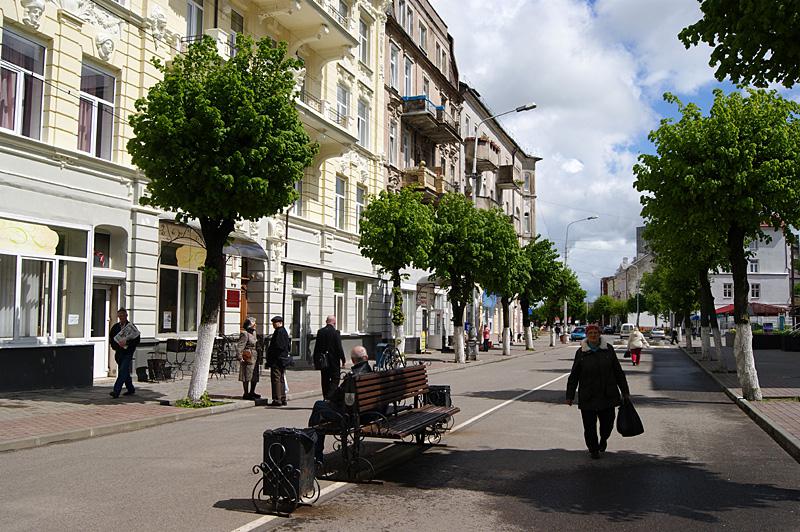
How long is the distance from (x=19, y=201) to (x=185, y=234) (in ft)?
18.9

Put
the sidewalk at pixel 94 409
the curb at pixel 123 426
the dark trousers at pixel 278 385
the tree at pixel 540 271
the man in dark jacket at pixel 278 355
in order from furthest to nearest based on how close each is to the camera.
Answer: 1. the tree at pixel 540 271
2. the dark trousers at pixel 278 385
3. the man in dark jacket at pixel 278 355
4. the sidewalk at pixel 94 409
5. the curb at pixel 123 426

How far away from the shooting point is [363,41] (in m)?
33.4

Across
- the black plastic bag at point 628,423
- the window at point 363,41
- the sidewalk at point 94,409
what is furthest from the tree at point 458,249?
the black plastic bag at point 628,423

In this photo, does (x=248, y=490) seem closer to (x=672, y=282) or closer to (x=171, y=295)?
(x=171, y=295)

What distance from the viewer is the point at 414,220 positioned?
85.3ft

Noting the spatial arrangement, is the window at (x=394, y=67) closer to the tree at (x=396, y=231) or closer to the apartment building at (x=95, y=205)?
the apartment building at (x=95, y=205)

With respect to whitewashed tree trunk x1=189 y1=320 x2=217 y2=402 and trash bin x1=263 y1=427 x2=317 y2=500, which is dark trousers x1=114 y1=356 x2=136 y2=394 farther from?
trash bin x1=263 y1=427 x2=317 y2=500

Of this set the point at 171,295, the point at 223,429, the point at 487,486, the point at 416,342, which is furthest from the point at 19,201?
the point at 416,342

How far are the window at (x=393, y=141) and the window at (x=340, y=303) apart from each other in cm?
825

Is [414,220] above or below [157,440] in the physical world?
above

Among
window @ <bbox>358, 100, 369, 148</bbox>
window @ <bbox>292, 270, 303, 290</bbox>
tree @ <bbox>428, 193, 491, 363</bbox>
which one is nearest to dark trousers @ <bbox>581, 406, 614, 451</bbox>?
window @ <bbox>292, 270, 303, 290</bbox>

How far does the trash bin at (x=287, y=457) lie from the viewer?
6492mm

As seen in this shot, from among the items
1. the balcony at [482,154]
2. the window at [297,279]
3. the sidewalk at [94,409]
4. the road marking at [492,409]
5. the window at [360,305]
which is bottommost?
the road marking at [492,409]

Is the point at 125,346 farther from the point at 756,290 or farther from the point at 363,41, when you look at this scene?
the point at 756,290
